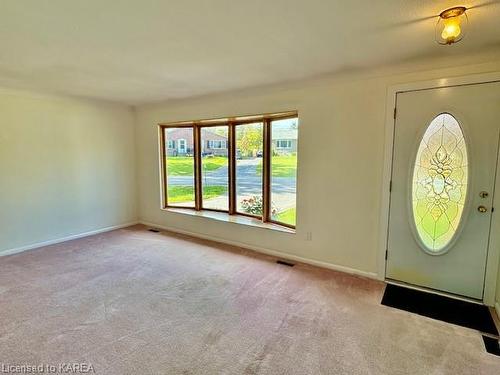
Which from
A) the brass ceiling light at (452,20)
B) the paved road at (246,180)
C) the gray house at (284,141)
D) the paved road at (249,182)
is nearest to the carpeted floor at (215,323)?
the paved road at (249,182)

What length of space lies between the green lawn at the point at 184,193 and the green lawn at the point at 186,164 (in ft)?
0.88

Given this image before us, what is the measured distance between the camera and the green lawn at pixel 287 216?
3861mm

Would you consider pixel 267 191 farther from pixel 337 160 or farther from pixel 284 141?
pixel 337 160

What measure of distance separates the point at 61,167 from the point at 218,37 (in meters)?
3.61

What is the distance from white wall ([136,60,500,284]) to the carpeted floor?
37cm

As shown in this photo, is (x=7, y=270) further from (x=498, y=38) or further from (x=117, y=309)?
(x=498, y=38)

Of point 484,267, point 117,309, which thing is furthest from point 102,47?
point 484,267

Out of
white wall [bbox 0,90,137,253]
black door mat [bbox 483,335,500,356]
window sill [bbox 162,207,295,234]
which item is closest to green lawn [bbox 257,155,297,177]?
window sill [bbox 162,207,295,234]

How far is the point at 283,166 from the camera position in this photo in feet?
12.9

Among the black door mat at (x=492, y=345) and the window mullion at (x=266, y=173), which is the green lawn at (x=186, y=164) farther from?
the black door mat at (x=492, y=345)

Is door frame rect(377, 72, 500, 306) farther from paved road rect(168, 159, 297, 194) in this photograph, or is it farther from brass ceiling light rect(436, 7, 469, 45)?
paved road rect(168, 159, 297, 194)

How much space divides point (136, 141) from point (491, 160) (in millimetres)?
5263

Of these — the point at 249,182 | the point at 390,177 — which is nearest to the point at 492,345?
the point at 390,177

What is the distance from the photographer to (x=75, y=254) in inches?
151
